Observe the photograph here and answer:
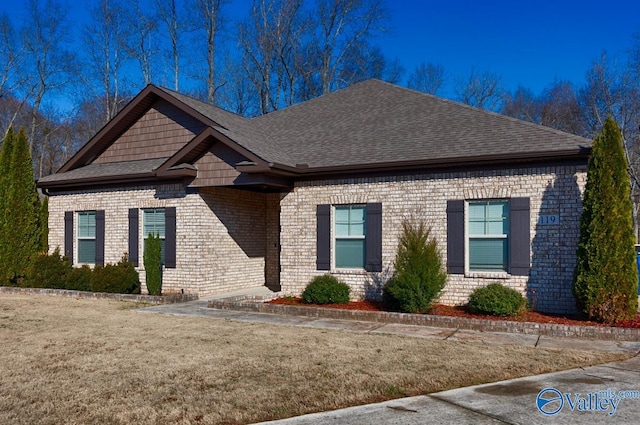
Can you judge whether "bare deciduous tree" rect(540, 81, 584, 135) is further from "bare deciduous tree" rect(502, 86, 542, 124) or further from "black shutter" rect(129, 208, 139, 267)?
"black shutter" rect(129, 208, 139, 267)

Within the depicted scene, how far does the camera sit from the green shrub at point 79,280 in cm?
1439

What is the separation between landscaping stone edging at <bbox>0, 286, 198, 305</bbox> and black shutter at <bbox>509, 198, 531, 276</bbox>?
774 cm

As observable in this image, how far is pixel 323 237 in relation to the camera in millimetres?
12688

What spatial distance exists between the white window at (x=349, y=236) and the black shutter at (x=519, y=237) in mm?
3362

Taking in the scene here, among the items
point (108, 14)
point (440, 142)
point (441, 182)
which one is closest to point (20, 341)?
point (441, 182)

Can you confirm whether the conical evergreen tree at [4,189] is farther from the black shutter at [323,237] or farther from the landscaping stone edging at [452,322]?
the black shutter at [323,237]

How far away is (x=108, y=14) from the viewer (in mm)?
32062

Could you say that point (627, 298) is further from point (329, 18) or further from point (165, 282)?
point (329, 18)

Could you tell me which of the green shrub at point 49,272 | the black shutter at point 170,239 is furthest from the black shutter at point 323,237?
the green shrub at point 49,272

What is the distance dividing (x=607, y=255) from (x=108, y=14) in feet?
105

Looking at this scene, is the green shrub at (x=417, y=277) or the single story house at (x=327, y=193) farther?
the single story house at (x=327, y=193)

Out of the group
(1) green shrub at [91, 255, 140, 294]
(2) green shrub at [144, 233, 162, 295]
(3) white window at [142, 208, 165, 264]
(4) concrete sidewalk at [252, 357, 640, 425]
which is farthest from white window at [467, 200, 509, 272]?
(1) green shrub at [91, 255, 140, 294]

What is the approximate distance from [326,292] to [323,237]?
1.61 meters

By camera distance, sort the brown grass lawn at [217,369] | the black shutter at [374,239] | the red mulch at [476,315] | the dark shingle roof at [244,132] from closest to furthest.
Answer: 1. the brown grass lawn at [217,369]
2. the red mulch at [476,315]
3. the black shutter at [374,239]
4. the dark shingle roof at [244,132]
